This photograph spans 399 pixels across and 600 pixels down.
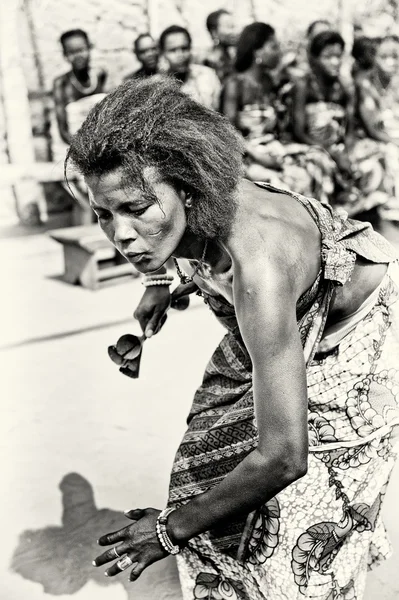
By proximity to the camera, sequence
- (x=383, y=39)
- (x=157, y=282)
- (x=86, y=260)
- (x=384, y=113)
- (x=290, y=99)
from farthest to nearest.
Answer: (x=383, y=39), (x=384, y=113), (x=290, y=99), (x=86, y=260), (x=157, y=282)

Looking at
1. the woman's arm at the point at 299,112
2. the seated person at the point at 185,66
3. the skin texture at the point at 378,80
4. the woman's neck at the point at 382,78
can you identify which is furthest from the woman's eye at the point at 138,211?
the woman's neck at the point at 382,78

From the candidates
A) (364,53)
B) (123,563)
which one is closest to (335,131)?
(364,53)

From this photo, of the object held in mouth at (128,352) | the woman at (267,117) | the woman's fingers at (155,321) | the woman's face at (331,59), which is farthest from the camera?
the woman's face at (331,59)

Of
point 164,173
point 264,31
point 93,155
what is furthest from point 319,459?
point 264,31

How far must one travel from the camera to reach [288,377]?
4.63 ft

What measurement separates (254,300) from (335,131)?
7.46 meters

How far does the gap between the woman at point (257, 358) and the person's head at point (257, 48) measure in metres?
6.98

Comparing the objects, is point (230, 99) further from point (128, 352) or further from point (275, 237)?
point (275, 237)

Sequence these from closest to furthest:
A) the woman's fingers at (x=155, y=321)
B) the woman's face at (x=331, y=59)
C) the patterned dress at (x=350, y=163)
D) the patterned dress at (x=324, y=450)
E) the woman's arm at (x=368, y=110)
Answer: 1. the patterned dress at (x=324, y=450)
2. the woman's fingers at (x=155, y=321)
3. the patterned dress at (x=350, y=163)
4. the woman's face at (x=331, y=59)
5. the woman's arm at (x=368, y=110)

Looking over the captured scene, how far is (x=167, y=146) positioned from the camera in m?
1.45

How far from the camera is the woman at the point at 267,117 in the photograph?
7.46 m

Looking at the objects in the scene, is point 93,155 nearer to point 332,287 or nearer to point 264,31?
point 332,287

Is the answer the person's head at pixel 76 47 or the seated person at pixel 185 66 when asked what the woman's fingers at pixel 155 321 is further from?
the person's head at pixel 76 47

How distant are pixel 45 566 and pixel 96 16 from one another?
6.79 meters
